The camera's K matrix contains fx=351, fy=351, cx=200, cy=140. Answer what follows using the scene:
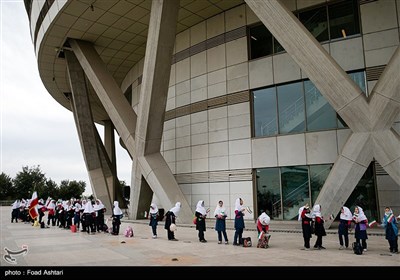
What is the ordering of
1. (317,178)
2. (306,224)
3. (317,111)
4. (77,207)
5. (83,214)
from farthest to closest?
(317,111)
(317,178)
(77,207)
(83,214)
(306,224)

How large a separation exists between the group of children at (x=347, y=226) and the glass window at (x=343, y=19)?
1173 centimetres

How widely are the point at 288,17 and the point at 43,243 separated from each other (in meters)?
13.1

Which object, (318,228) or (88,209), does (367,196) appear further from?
(88,209)

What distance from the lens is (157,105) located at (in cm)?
2106

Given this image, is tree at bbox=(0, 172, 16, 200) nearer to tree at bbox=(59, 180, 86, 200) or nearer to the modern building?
tree at bbox=(59, 180, 86, 200)

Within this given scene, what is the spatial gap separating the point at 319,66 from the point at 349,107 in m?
2.04

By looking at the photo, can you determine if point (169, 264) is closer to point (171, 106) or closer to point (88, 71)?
point (171, 106)

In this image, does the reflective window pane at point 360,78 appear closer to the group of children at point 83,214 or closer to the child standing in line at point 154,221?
the child standing in line at point 154,221

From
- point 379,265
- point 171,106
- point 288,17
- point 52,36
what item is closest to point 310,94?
point 288,17

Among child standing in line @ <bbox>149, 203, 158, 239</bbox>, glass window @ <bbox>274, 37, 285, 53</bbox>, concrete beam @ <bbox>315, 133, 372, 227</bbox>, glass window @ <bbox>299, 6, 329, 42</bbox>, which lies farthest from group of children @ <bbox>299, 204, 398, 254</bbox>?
glass window @ <bbox>274, 37, 285, 53</bbox>

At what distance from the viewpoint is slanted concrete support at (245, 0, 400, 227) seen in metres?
13.1

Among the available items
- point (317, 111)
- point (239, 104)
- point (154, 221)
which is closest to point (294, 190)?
point (317, 111)

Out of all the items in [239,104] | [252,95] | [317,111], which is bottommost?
[317,111]

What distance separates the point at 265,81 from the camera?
21250mm
